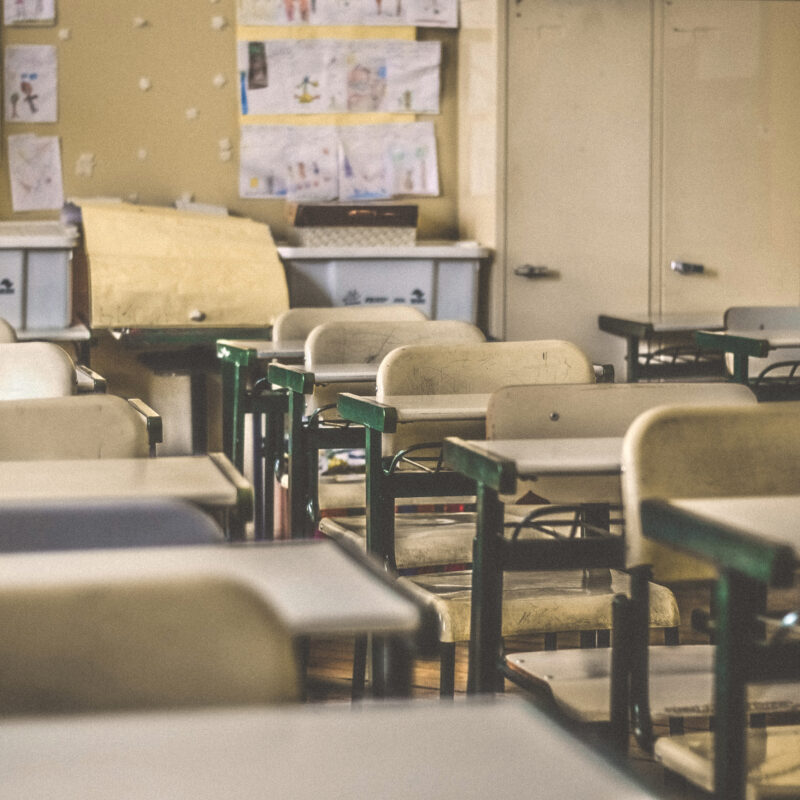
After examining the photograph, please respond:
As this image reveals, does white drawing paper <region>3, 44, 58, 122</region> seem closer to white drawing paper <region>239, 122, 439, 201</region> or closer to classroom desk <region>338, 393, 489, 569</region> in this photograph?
white drawing paper <region>239, 122, 439, 201</region>

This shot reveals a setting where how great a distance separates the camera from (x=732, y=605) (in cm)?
136

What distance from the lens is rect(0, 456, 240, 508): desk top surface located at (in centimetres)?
152

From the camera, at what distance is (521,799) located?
2.34 ft

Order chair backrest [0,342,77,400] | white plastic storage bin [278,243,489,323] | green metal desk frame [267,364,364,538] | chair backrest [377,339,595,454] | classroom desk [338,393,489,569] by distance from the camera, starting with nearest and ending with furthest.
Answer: classroom desk [338,393,489,569]
chair backrest [0,342,77,400]
chair backrest [377,339,595,454]
green metal desk frame [267,364,364,538]
white plastic storage bin [278,243,489,323]

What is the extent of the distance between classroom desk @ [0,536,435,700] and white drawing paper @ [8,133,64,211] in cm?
383

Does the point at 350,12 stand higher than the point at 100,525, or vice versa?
the point at 350,12

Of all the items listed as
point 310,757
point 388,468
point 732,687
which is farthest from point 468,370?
point 310,757

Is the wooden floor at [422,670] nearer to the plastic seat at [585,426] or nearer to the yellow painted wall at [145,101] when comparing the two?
the plastic seat at [585,426]

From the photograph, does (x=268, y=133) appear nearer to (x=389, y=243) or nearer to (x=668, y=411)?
(x=389, y=243)

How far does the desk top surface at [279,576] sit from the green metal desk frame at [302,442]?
5.59 feet

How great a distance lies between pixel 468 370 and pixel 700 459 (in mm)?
1113

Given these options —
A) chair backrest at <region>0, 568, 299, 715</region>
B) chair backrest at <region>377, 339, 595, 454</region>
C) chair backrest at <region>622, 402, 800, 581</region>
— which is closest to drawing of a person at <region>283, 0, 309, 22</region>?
chair backrest at <region>377, 339, 595, 454</region>

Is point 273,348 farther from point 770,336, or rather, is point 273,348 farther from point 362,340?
point 770,336

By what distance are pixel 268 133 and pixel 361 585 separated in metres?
4.04
